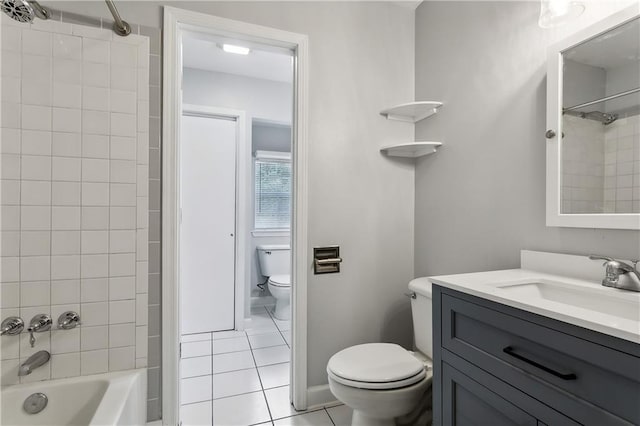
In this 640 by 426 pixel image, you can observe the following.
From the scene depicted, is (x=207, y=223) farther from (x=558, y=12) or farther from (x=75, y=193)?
(x=558, y=12)

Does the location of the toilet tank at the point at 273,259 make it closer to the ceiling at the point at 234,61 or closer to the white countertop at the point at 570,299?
the ceiling at the point at 234,61

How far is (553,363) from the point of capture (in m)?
0.71

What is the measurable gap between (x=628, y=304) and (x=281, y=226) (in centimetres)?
320

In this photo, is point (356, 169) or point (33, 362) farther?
point (356, 169)

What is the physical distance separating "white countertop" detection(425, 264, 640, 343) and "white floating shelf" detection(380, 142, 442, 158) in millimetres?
846

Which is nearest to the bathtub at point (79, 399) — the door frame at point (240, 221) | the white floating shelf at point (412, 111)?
the door frame at point (240, 221)

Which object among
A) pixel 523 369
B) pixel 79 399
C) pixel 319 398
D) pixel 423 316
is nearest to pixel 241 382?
pixel 319 398

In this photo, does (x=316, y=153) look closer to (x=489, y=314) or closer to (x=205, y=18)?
(x=205, y=18)

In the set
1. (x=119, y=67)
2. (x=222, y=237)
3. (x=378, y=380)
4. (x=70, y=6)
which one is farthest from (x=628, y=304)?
(x=222, y=237)

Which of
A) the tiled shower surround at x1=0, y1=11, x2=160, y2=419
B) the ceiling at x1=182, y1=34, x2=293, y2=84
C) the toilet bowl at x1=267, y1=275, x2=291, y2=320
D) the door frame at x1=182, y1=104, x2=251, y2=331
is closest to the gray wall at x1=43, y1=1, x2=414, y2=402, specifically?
the ceiling at x1=182, y1=34, x2=293, y2=84

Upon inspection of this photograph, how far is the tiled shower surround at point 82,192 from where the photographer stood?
1271 millimetres

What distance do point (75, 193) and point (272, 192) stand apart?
97.7 inches

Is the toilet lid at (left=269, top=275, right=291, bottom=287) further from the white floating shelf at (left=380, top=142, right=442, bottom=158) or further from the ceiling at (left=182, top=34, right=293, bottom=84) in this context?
the ceiling at (left=182, top=34, right=293, bottom=84)

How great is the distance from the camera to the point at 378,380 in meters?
1.25
